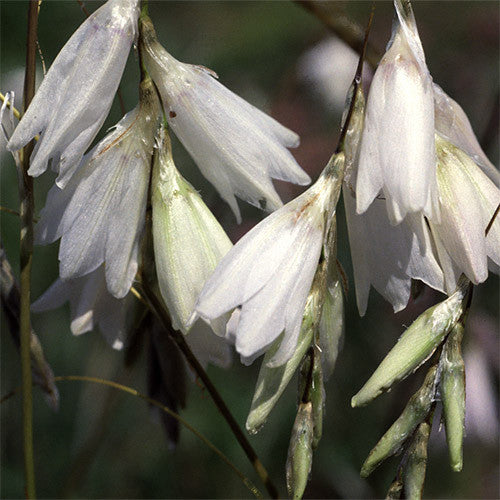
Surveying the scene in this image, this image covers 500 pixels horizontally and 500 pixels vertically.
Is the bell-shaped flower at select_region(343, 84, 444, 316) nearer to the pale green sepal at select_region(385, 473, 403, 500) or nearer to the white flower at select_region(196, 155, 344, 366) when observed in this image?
the white flower at select_region(196, 155, 344, 366)

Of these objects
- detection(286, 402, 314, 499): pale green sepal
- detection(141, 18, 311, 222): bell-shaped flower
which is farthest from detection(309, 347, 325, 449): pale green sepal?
detection(141, 18, 311, 222): bell-shaped flower

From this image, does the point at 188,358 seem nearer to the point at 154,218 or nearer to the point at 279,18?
the point at 154,218

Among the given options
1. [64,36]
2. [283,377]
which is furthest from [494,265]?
[64,36]

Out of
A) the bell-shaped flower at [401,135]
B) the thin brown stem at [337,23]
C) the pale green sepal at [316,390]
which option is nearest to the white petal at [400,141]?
the bell-shaped flower at [401,135]

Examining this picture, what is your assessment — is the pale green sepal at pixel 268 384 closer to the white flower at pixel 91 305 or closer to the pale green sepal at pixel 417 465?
the pale green sepal at pixel 417 465

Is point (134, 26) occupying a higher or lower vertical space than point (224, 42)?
higher

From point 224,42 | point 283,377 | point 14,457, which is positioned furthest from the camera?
point 224,42

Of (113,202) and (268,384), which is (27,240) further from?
(268,384)
